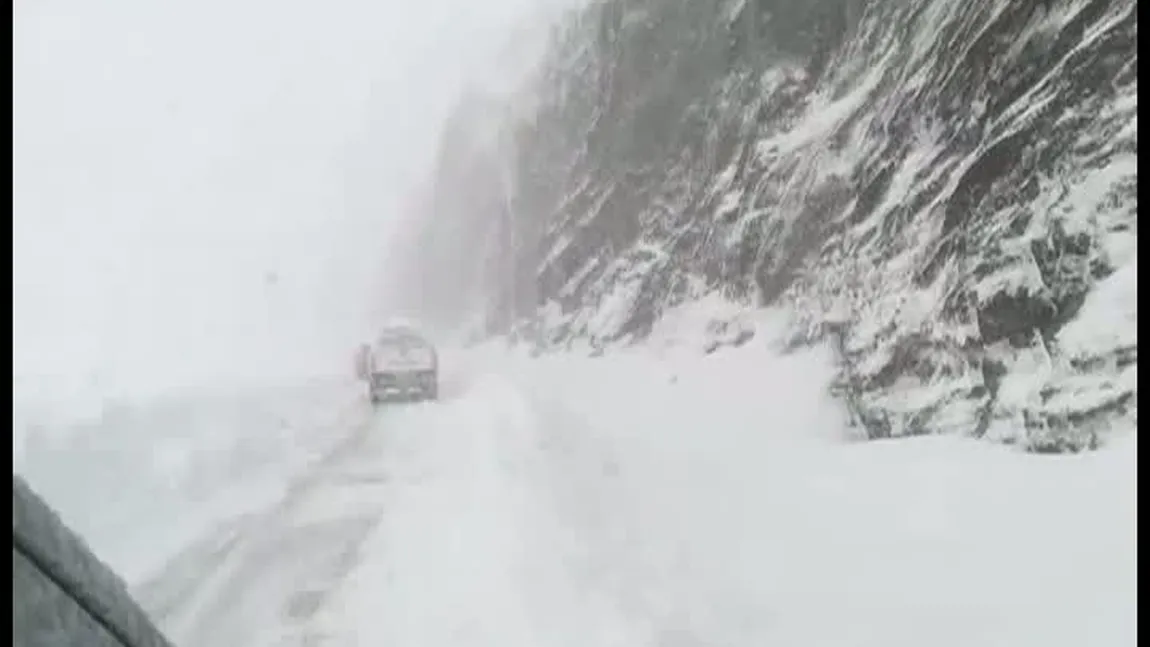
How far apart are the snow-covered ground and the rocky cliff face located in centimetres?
17

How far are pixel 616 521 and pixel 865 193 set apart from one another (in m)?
1.19

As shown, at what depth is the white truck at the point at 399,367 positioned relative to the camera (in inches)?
114

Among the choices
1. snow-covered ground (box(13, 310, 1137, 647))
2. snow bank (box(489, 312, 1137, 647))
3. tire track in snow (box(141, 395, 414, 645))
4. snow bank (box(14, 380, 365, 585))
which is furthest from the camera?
snow bank (box(14, 380, 365, 585))

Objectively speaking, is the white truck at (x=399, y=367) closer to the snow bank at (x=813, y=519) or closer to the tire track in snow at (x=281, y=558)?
the tire track in snow at (x=281, y=558)

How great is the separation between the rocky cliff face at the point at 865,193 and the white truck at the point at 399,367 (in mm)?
312

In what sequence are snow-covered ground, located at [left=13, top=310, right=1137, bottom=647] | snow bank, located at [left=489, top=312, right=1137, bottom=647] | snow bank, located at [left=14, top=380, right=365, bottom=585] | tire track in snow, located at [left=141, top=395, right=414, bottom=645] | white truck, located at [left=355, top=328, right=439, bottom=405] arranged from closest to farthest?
snow bank, located at [left=489, top=312, right=1137, bottom=647] → snow-covered ground, located at [left=13, top=310, right=1137, bottom=647] → tire track in snow, located at [left=141, top=395, right=414, bottom=645] → snow bank, located at [left=14, top=380, right=365, bottom=585] → white truck, located at [left=355, top=328, right=439, bottom=405]

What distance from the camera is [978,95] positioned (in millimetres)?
2656

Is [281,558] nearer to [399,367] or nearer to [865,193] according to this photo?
[399,367]

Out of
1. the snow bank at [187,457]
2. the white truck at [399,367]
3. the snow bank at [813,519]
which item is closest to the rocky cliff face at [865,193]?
the snow bank at [813,519]

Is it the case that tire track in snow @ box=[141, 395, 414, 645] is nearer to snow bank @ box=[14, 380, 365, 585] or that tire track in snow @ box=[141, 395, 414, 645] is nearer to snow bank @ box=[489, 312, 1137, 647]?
snow bank @ box=[14, 380, 365, 585]

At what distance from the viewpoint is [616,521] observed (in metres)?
2.85

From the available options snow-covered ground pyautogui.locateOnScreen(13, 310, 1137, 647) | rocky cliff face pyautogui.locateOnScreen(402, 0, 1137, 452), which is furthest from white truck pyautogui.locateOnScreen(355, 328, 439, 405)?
rocky cliff face pyautogui.locateOnScreen(402, 0, 1137, 452)

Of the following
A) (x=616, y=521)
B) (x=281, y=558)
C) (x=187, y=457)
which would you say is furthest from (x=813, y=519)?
(x=187, y=457)

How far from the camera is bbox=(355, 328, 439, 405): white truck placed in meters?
2.90
